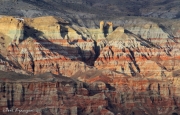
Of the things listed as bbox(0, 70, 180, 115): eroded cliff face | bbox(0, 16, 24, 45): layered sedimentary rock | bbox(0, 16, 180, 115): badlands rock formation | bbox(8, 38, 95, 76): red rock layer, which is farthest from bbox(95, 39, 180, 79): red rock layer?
bbox(0, 16, 24, 45): layered sedimentary rock

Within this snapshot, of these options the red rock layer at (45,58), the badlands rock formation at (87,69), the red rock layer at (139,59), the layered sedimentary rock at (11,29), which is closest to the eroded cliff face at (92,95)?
Answer: the badlands rock formation at (87,69)

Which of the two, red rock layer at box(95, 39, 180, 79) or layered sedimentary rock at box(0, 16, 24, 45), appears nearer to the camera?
layered sedimentary rock at box(0, 16, 24, 45)

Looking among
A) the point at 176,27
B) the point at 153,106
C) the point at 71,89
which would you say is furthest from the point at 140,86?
the point at 176,27

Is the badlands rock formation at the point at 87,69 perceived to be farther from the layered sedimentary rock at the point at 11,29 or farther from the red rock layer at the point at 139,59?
the layered sedimentary rock at the point at 11,29

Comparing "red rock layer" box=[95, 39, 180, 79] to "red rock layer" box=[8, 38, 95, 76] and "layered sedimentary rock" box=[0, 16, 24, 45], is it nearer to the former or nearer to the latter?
"red rock layer" box=[8, 38, 95, 76]

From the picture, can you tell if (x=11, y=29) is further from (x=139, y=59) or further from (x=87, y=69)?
(x=139, y=59)

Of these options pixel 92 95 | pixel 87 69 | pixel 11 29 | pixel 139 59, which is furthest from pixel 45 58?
pixel 92 95

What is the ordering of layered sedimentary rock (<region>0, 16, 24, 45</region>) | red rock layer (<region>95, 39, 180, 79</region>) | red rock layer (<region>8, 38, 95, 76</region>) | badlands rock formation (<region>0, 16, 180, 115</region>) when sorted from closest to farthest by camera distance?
1. badlands rock formation (<region>0, 16, 180, 115</region>)
2. red rock layer (<region>8, 38, 95, 76</region>)
3. layered sedimentary rock (<region>0, 16, 24, 45</region>)
4. red rock layer (<region>95, 39, 180, 79</region>)

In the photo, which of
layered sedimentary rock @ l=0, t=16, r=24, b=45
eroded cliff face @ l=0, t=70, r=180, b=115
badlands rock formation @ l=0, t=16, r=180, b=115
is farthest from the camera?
layered sedimentary rock @ l=0, t=16, r=24, b=45

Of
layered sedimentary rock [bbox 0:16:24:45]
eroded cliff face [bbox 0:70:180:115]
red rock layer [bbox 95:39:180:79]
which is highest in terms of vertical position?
layered sedimentary rock [bbox 0:16:24:45]
